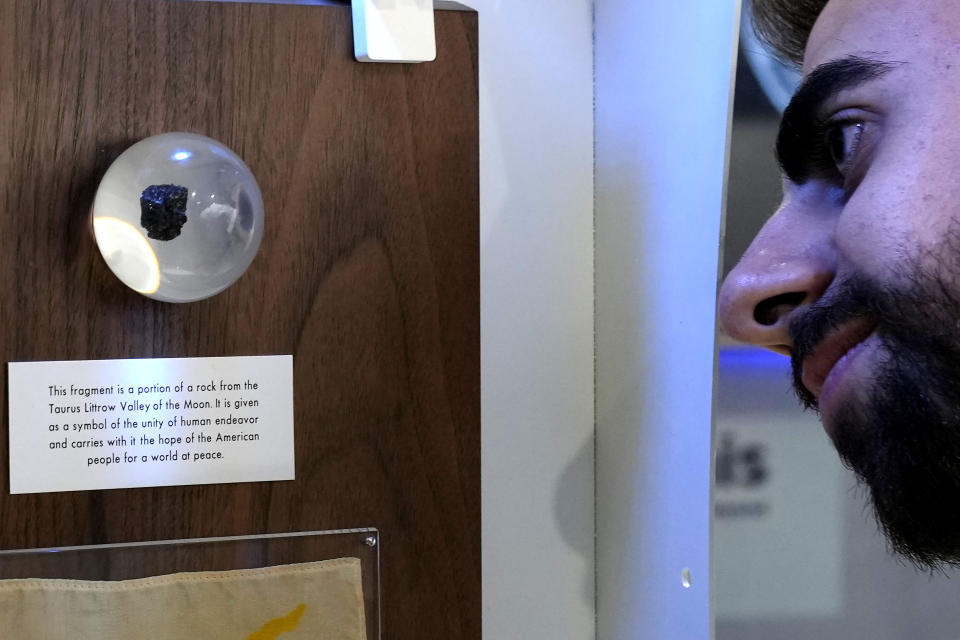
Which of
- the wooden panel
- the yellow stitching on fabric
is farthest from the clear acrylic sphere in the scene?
the yellow stitching on fabric

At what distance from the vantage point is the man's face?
0.55m

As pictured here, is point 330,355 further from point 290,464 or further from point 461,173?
point 461,173

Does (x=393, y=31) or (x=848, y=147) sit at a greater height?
(x=393, y=31)

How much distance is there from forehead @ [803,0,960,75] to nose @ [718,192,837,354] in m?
0.11

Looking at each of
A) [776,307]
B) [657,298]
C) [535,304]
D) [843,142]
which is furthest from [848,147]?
[535,304]

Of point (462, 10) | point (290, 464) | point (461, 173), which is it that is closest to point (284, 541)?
point (290, 464)

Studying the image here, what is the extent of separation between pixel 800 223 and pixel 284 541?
522 millimetres

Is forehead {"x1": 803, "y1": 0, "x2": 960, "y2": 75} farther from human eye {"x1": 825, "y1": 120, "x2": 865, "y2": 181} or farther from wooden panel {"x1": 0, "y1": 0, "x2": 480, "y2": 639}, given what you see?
wooden panel {"x1": 0, "y1": 0, "x2": 480, "y2": 639}

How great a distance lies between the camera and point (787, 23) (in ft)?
2.39

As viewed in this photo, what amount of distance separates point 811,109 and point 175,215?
1.57 ft

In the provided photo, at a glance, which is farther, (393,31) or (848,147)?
(393,31)

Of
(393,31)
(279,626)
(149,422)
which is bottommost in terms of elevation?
(279,626)

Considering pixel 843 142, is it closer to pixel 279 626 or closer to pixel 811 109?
pixel 811 109

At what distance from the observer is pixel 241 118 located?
35.3 inches
